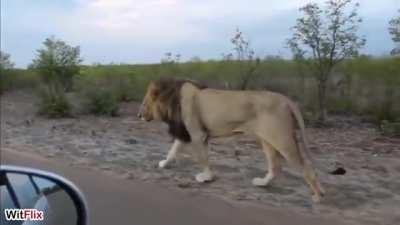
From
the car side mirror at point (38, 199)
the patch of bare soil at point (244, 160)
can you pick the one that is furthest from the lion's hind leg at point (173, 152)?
the car side mirror at point (38, 199)

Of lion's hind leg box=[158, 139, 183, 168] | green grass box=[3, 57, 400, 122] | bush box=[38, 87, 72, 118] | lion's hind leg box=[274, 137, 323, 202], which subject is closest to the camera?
lion's hind leg box=[274, 137, 323, 202]

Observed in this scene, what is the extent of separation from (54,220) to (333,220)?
4.63m

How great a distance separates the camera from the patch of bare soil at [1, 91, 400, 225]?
9047 millimetres

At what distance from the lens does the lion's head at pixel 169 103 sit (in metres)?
10.6

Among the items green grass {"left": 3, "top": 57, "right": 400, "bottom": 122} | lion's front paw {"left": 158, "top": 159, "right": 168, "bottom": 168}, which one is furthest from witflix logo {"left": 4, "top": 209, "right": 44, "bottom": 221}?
green grass {"left": 3, "top": 57, "right": 400, "bottom": 122}

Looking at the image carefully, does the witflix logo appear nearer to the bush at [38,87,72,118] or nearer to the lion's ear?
the lion's ear

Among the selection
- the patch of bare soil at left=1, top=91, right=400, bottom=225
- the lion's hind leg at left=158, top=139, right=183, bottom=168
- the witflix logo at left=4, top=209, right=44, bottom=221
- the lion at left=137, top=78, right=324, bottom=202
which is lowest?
the patch of bare soil at left=1, top=91, right=400, bottom=225

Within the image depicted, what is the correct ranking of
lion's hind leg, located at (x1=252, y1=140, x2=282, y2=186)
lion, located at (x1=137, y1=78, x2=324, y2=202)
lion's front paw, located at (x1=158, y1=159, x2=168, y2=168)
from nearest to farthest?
lion, located at (x1=137, y1=78, x2=324, y2=202), lion's hind leg, located at (x1=252, y1=140, x2=282, y2=186), lion's front paw, located at (x1=158, y1=159, x2=168, y2=168)

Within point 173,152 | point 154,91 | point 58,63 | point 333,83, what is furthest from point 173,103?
point 58,63

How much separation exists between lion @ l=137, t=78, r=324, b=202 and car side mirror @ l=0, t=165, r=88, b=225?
17.6 feet

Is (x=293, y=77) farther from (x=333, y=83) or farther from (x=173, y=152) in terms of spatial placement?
(x=173, y=152)

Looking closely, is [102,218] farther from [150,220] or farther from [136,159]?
[136,159]

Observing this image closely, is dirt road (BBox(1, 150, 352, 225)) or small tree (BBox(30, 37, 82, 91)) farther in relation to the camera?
small tree (BBox(30, 37, 82, 91))

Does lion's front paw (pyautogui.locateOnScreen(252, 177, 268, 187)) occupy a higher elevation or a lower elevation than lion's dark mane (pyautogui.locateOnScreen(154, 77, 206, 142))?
lower
